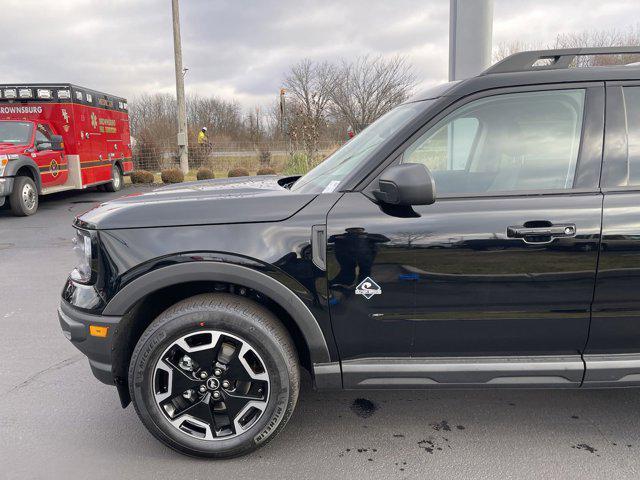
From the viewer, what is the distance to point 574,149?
2391 millimetres

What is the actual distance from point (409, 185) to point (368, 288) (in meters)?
0.54

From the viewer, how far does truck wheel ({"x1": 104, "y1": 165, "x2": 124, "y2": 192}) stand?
582 inches

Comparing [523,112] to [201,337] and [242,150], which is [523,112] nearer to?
[201,337]

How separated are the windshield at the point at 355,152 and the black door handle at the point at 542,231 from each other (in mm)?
775

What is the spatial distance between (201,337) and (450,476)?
1.44m

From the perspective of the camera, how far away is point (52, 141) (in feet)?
36.7

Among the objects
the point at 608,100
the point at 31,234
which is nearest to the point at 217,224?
the point at 608,100

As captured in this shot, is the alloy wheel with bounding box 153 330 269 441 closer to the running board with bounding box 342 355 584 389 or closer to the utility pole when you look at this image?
the running board with bounding box 342 355 584 389

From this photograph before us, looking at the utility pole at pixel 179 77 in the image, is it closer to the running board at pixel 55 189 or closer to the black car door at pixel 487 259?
the running board at pixel 55 189

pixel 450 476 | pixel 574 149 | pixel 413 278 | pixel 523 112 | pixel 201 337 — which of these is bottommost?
pixel 450 476

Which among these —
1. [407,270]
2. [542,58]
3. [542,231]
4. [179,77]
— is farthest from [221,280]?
[179,77]

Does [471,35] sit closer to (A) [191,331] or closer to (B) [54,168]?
(A) [191,331]

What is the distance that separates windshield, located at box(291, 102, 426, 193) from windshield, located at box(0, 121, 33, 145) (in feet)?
33.0

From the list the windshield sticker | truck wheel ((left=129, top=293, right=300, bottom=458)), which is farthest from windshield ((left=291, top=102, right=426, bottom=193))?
truck wheel ((left=129, top=293, right=300, bottom=458))
